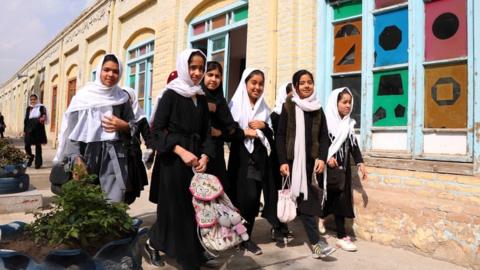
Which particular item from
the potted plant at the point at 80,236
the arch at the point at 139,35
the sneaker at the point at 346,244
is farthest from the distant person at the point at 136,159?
the arch at the point at 139,35

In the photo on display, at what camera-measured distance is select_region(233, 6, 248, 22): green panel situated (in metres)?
6.48

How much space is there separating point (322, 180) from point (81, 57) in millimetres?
13689

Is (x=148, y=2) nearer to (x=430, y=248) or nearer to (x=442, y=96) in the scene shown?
(x=442, y=96)

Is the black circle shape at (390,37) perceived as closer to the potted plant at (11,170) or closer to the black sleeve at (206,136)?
the black sleeve at (206,136)

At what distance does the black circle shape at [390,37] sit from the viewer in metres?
4.09

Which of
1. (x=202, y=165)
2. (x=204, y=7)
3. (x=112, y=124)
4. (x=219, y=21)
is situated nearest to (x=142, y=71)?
(x=204, y=7)

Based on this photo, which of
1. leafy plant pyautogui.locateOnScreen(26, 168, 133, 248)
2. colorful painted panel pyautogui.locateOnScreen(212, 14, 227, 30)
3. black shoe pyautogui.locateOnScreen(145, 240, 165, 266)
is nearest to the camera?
leafy plant pyautogui.locateOnScreen(26, 168, 133, 248)

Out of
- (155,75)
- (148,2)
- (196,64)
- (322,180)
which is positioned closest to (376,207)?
(322,180)

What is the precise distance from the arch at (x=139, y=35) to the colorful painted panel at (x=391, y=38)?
6649 millimetres

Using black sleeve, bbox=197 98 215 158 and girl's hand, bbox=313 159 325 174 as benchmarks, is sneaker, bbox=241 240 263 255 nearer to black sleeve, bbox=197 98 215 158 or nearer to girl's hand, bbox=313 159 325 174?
girl's hand, bbox=313 159 325 174

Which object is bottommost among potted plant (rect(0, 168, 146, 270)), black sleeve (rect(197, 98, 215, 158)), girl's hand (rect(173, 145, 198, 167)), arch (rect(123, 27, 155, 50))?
potted plant (rect(0, 168, 146, 270))

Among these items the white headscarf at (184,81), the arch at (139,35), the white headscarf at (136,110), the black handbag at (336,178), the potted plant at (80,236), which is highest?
the arch at (139,35)

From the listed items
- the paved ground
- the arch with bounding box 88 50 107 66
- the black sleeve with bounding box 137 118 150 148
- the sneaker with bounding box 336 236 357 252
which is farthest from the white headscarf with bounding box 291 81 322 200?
the arch with bounding box 88 50 107 66

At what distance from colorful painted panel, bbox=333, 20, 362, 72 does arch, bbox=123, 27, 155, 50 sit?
19.9 feet
